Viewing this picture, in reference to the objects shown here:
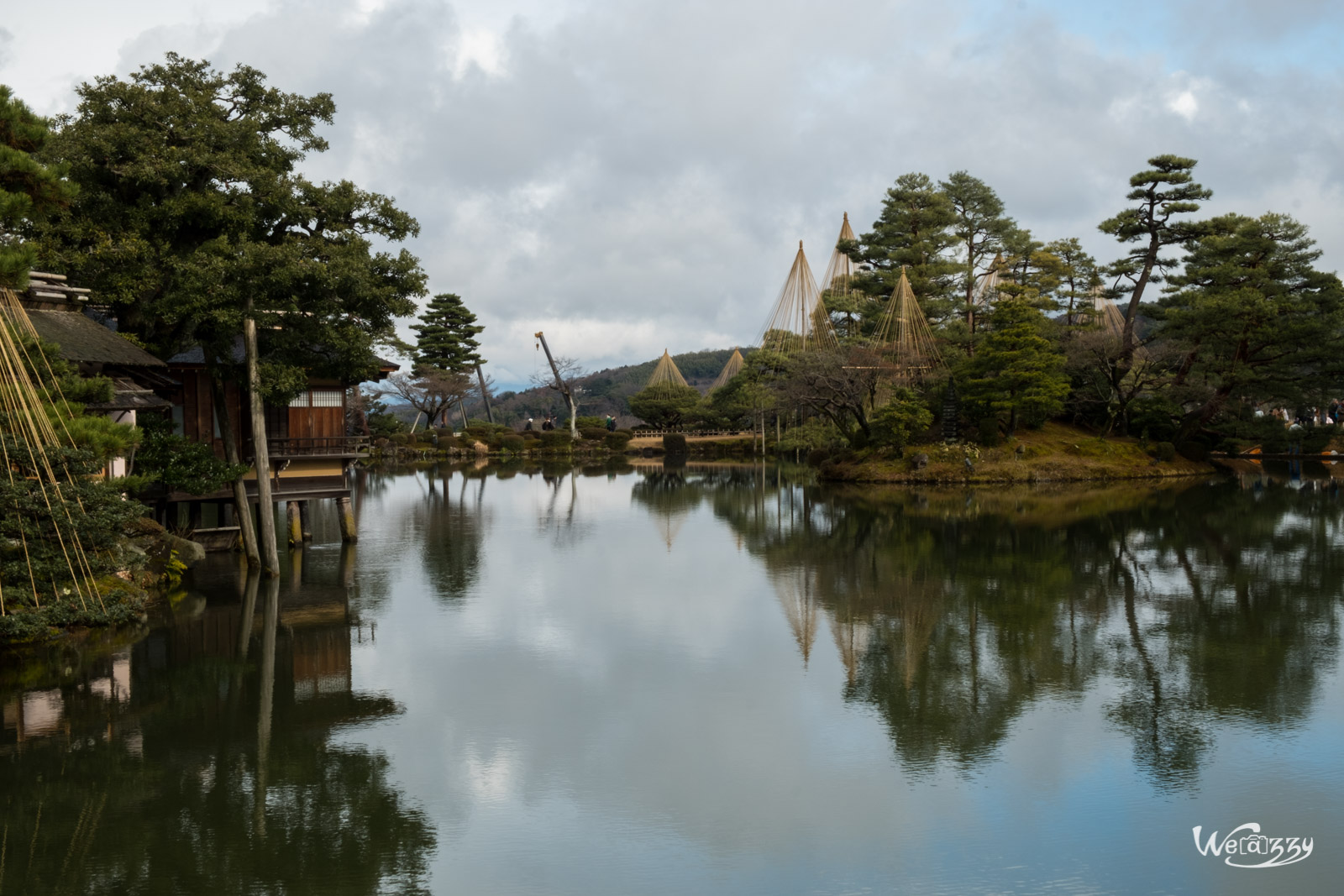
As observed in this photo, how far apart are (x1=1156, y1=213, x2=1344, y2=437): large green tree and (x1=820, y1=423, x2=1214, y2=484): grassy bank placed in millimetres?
3330

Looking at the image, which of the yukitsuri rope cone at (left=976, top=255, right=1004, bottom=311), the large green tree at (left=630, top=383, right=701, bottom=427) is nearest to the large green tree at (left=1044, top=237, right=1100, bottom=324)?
the yukitsuri rope cone at (left=976, top=255, right=1004, bottom=311)

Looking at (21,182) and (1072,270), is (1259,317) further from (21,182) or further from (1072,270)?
(21,182)

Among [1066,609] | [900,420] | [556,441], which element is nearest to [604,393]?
[556,441]

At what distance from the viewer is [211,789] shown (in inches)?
259

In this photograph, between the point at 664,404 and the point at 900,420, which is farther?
the point at 664,404

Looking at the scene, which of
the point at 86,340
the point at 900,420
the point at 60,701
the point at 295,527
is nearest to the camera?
the point at 60,701

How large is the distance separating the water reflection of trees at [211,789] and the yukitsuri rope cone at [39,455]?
52.6 inches

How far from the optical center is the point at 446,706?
27.4 ft

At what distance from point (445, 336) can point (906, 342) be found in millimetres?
29434

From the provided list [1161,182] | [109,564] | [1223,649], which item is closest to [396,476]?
[109,564]

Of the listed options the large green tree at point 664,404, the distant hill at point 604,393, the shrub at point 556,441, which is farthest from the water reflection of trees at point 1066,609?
the distant hill at point 604,393

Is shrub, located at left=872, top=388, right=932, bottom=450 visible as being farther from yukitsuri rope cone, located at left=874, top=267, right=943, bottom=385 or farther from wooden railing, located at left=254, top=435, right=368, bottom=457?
wooden railing, located at left=254, top=435, right=368, bottom=457

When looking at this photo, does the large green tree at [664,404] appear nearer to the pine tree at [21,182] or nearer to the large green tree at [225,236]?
the large green tree at [225,236]

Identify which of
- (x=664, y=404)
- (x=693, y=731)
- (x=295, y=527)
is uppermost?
(x=664, y=404)
